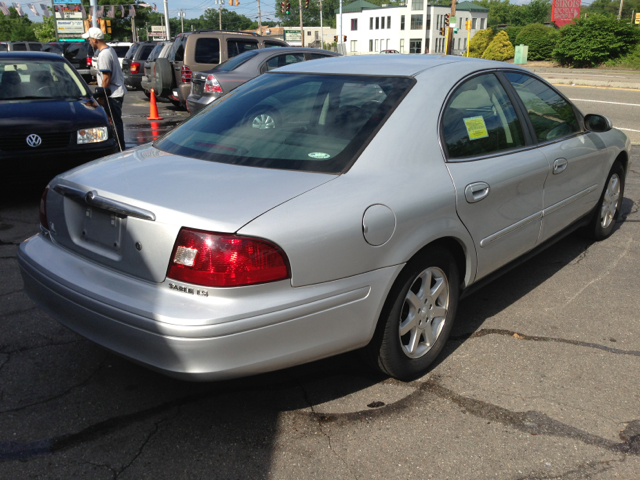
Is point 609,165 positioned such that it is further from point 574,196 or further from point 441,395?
point 441,395

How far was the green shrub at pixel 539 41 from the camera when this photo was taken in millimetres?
39312

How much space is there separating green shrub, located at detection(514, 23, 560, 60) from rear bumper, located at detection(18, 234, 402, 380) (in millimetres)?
41208

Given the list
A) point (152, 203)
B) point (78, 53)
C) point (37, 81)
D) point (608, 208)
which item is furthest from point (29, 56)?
point (78, 53)

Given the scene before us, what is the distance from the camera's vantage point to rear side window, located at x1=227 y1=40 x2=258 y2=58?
46.0 ft

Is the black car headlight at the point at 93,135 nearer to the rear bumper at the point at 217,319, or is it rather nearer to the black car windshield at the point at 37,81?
the black car windshield at the point at 37,81

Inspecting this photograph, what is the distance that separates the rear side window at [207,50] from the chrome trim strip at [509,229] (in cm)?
1148

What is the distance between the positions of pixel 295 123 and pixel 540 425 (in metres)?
1.92

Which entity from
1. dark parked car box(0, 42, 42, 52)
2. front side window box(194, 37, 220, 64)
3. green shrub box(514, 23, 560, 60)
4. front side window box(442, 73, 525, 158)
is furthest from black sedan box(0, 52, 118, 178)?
green shrub box(514, 23, 560, 60)

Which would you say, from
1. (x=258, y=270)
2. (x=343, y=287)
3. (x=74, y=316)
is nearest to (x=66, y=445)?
(x=74, y=316)

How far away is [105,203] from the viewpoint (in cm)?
258

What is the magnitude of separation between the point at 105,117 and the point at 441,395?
5.35 meters

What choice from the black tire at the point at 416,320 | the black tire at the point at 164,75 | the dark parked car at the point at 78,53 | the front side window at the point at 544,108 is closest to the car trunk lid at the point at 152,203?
the black tire at the point at 416,320

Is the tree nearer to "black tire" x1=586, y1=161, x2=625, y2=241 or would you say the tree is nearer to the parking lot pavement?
"black tire" x1=586, y1=161, x2=625, y2=241

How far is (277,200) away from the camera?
246 cm
